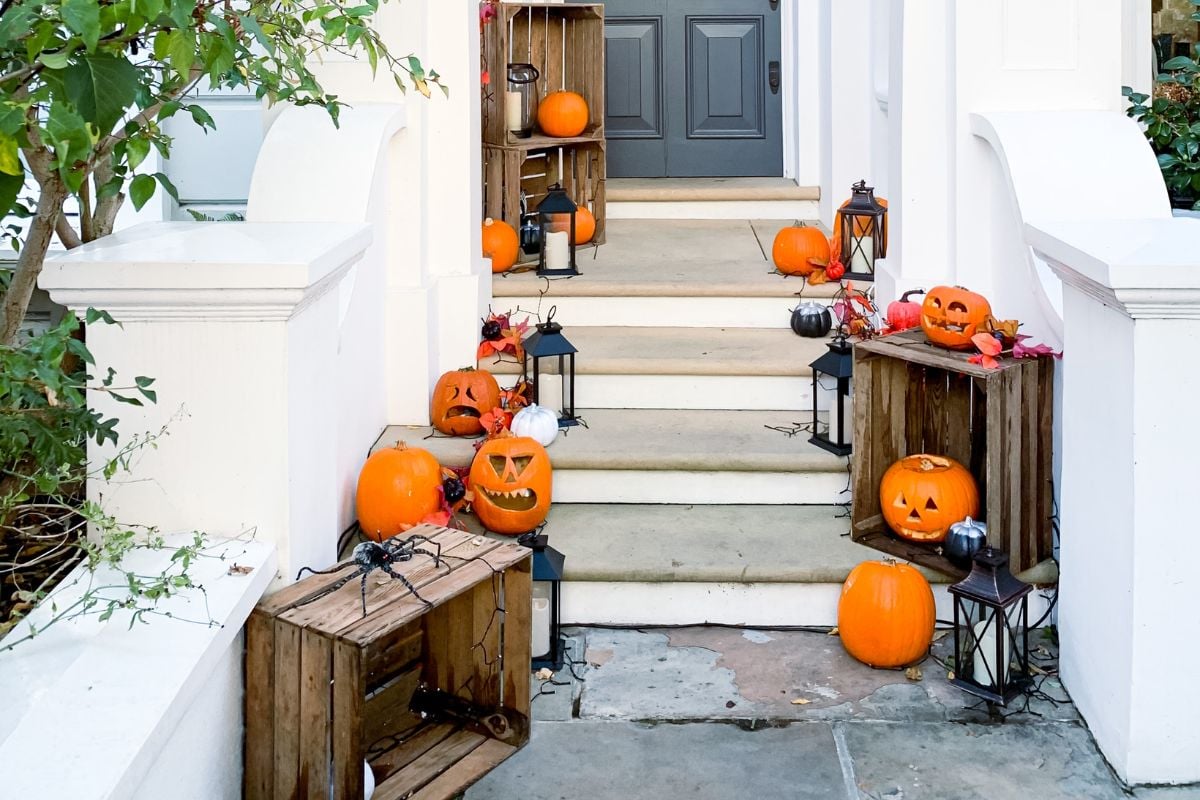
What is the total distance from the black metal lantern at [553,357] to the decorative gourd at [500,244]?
0.48 meters

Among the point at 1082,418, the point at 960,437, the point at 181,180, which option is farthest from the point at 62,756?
the point at 181,180

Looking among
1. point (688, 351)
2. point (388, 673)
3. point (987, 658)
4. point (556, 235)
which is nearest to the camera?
point (388, 673)

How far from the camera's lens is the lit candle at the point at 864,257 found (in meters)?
5.00

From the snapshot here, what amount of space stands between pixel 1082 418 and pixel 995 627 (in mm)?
514

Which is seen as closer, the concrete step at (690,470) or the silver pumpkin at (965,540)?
the silver pumpkin at (965,540)

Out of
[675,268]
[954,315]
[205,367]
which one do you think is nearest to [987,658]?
[954,315]

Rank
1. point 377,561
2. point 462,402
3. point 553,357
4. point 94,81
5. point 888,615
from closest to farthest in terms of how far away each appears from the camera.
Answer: point 94,81 → point 377,561 → point 888,615 → point 462,402 → point 553,357

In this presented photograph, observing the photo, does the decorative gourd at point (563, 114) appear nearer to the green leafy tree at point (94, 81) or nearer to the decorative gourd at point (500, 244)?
the decorative gourd at point (500, 244)

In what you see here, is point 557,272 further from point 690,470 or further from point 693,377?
point 690,470

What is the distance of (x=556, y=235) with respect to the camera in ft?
16.8

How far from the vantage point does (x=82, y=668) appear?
2104 millimetres

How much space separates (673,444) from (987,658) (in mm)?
1279

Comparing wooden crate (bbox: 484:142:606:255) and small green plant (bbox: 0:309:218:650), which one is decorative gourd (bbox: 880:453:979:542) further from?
wooden crate (bbox: 484:142:606:255)

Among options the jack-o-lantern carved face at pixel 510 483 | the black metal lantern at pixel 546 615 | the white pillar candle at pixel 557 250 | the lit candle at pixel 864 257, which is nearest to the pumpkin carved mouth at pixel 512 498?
the jack-o-lantern carved face at pixel 510 483
